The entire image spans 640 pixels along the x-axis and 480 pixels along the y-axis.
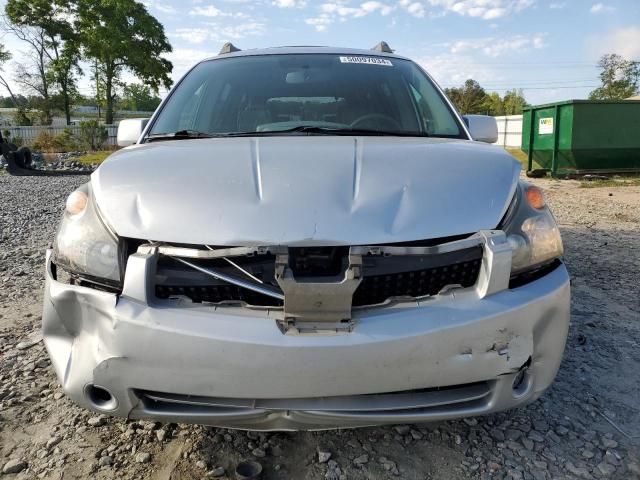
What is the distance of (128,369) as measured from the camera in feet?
4.88

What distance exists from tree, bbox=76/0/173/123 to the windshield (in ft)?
114

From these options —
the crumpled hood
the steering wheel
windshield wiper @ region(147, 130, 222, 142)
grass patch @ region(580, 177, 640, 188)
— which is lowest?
grass patch @ region(580, 177, 640, 188)

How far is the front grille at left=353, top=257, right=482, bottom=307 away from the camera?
61.5 inches

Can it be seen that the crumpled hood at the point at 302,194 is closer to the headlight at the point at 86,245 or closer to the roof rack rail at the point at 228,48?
the headlight at the point at 86,245

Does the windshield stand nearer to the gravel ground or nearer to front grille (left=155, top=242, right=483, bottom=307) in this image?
front grille (left=155, top=242, right=483, bottom=307)

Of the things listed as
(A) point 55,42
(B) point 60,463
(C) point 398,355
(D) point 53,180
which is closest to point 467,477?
(C) point 398,355

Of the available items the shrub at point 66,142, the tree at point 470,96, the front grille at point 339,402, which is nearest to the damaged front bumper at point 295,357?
the front grille at point 339,402

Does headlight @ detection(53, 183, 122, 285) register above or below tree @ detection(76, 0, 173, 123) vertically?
below

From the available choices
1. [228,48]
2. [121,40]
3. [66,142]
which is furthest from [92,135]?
[228,48]

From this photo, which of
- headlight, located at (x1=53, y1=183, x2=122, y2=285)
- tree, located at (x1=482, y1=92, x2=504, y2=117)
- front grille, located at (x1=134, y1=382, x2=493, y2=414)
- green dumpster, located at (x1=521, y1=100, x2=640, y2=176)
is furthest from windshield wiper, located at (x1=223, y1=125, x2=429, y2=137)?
tree, located at (x1=482, y1=92, x2=504, y2=117)

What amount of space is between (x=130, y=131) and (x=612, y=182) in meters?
10.8

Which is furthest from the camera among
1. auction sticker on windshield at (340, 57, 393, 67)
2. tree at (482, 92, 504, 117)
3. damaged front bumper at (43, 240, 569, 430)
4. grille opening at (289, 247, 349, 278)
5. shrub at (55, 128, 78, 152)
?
tree at (482, 92, 504, 117)

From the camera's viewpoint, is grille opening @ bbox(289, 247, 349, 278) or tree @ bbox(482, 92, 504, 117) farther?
tree @ bbox(482, 92, 504, 117)

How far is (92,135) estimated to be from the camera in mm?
23578
